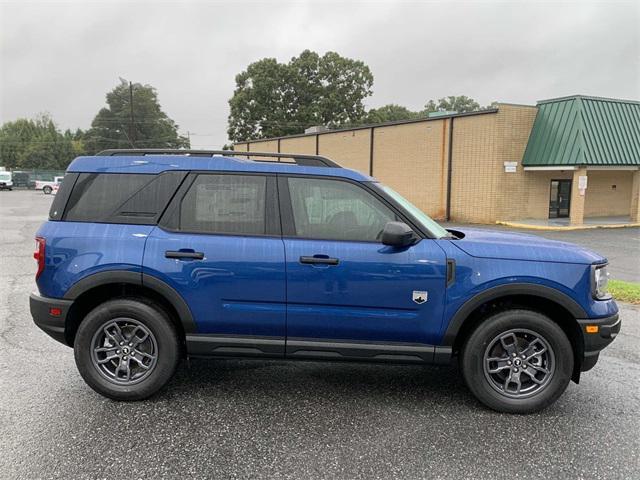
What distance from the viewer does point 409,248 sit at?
362 cm

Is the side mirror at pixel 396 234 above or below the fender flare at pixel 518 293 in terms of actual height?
above

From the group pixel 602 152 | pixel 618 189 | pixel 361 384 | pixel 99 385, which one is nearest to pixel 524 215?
pixel 602 152

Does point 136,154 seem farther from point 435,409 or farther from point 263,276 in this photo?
point 435,409

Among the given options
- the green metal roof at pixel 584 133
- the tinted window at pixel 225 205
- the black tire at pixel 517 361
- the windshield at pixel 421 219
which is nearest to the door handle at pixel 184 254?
the tinted window at pixel 225 205

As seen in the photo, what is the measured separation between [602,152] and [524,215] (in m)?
3.80

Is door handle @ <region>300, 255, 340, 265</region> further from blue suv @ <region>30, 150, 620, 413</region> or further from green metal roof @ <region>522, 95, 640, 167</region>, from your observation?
green metal roof @ <region>522, 95, 640, 167</region>

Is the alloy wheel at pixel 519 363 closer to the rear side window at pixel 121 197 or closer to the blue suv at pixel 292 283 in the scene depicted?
the blue suv at pixel 292 283

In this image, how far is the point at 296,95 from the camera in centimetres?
5681

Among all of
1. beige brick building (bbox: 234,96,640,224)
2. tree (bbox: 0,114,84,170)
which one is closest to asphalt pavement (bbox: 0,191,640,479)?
beige brick building (bbox: 234,96,640,224)

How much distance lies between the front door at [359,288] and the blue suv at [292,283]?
0.03 ft

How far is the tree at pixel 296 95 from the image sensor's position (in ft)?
182

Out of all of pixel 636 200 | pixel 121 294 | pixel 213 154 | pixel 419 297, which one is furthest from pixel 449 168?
pixel 121 294

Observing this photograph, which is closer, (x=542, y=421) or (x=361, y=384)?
(x=542, y=421)

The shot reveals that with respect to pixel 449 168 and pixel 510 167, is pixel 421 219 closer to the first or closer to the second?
pixel 510 167
